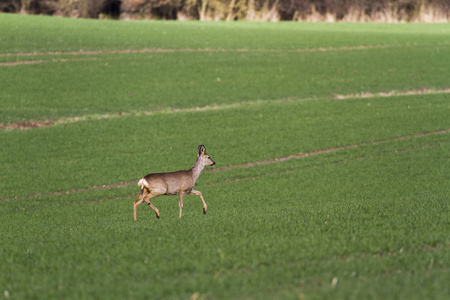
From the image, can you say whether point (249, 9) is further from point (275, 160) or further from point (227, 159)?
point (227, 159)

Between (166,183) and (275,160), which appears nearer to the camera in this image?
(166,183)

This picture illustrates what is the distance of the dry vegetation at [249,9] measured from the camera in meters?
93.7

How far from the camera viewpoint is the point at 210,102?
147 ft

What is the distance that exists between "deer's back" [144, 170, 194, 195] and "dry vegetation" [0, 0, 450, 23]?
7831 centimetres

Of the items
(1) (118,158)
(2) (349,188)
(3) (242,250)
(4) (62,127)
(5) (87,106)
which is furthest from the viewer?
(5) (87,106)

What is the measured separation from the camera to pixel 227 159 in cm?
3102

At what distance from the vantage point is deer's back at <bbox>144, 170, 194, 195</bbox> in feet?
54.1

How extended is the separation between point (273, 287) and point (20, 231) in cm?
1084

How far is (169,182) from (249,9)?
8039 cm

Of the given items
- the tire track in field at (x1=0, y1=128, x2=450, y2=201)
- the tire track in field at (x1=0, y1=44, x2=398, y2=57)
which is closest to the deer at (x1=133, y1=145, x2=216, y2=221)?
the tire track in field at (x1=0, y1=128, x2=450, y2=201)

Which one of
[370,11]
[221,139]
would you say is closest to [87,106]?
[221,139]

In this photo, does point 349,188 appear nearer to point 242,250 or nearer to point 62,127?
point 242,250

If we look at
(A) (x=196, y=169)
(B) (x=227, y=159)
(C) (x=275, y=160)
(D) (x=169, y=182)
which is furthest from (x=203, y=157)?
(C) (x=275, y=160)

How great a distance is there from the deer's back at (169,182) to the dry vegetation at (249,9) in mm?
78309
